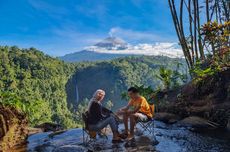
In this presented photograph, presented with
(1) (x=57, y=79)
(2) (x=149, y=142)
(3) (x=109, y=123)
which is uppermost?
(1) (x=57, y=79)

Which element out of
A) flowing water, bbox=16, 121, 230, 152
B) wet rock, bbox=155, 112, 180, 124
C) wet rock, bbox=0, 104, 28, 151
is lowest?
flowing water, bbox=16, 121, 230, 152

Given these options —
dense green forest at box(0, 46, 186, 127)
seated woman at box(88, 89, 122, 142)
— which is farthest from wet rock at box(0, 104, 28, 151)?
seated woman at box(88, 89, 122, 142)

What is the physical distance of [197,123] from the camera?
13.2 metres

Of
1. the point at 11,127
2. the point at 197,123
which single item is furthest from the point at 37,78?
the point at 11,127

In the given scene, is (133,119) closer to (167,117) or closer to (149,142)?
(149,142)

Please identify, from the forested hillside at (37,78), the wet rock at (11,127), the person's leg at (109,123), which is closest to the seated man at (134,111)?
the person's leg at (109,123)

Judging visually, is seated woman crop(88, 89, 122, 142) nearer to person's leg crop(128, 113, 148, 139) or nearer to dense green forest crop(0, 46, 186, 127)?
person's leg crop(128, 113, 148, 139)

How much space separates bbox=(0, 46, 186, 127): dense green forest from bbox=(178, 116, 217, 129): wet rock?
5553mm

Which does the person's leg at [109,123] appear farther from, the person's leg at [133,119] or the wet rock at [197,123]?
the wet rock at [197,123]

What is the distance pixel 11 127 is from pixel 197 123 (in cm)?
656

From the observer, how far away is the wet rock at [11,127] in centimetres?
985

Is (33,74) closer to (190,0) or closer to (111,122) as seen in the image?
(190,0)

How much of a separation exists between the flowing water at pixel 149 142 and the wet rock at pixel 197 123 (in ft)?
1.62

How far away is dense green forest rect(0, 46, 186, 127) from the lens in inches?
3023
